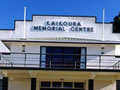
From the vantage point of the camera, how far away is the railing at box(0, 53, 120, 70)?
71.7 feet

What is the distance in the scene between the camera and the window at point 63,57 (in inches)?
863

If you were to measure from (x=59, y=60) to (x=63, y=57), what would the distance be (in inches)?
14.3

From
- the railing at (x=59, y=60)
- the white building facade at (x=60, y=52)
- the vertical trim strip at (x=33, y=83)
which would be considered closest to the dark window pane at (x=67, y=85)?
the white building facade at (x=60, y=52)

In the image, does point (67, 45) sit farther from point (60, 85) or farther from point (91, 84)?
point (91, 84)

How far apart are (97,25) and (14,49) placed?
6.70m

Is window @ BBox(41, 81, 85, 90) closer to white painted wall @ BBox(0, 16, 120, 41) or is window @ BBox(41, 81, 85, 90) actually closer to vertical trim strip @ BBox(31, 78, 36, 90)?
vertical trim strip @ BBox(31, 78, 36, 90)

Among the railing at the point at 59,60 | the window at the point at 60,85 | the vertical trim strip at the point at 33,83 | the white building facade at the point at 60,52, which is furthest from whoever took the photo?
the window at the point at 60,85

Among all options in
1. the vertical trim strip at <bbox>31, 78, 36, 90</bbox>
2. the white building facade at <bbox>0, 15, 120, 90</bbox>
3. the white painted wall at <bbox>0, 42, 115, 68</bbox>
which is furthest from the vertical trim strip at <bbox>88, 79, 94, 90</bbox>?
the vertical trim strip at <bbox>31, 78, 36, 90</bbox>

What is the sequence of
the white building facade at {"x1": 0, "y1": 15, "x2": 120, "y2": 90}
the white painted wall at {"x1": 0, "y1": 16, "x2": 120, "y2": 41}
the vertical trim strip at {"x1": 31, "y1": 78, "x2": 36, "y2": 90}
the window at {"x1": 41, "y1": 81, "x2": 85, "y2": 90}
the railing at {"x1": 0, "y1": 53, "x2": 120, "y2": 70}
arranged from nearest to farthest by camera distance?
1. the vertical trim strip at {"x1": 31, "y1": 78, "x2": 36, "y2": 90}
2. the white building facade at {"x1": 0, "y1": 15, "x2": 120, "y2": 90}
3. the railing at {"x1": 0, "y1": 53, "x2": 120, "y2": 70}
4. the window at {"x1": 41, "y1": 81, "x2": 85, "y2": 90}
5. the white painted wall at {"x1": 0, "y1": 16, "x2": 120, "y2": 41}

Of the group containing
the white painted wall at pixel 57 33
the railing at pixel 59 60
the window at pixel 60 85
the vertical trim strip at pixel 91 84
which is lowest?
the window at pixel 60 85

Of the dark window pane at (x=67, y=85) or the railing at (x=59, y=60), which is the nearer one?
the railing at (x=59, y=60)

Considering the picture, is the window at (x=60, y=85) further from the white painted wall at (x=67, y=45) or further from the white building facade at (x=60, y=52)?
the white painted wall at (x=67, y=45)

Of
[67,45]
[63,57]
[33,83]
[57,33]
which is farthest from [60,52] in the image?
[33,83]

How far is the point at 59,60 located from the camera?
2219 cm
